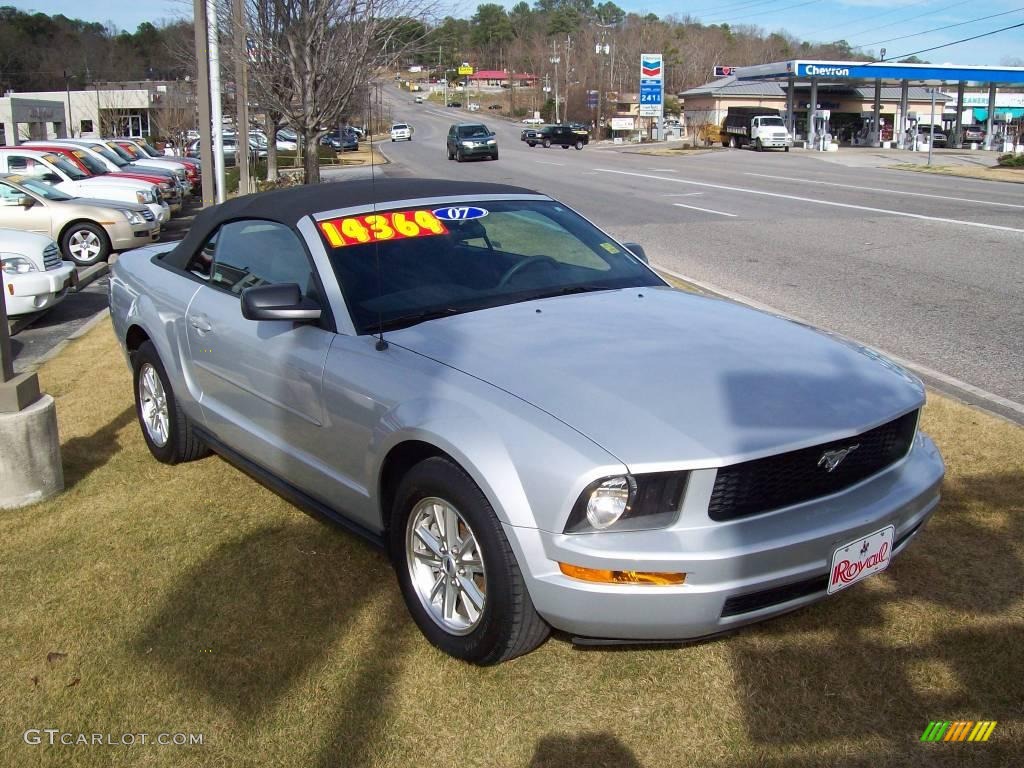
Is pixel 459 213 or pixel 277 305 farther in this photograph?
pixel 459 213

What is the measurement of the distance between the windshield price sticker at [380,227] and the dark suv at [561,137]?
5613 cm

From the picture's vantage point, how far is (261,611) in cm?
383

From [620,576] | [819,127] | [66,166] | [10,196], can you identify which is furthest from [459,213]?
[819,127]

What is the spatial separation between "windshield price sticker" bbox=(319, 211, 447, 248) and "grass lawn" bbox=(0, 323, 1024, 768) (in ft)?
4.41

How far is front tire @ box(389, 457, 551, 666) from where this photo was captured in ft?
10.1

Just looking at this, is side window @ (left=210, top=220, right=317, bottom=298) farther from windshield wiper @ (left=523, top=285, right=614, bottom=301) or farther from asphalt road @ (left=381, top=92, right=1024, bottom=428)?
asphalt road @ (left=381, top=92, right=1024, bottom=428)

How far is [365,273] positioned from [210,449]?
6.03ft

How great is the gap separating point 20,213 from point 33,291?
5.51 m

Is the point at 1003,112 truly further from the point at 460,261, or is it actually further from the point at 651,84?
the point at 460,261

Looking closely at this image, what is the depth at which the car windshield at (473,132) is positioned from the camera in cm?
4228

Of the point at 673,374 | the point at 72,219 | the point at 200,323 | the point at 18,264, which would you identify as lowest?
the point at 18,264

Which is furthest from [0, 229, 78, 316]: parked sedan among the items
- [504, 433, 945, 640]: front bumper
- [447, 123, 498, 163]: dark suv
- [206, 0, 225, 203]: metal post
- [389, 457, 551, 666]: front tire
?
[447, 123, 498, 163]: dark suv

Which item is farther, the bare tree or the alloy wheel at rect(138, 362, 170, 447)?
the bare tree

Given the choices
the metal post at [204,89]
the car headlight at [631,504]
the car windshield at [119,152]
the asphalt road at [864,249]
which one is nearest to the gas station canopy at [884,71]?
the asphalt road at [864,249]
